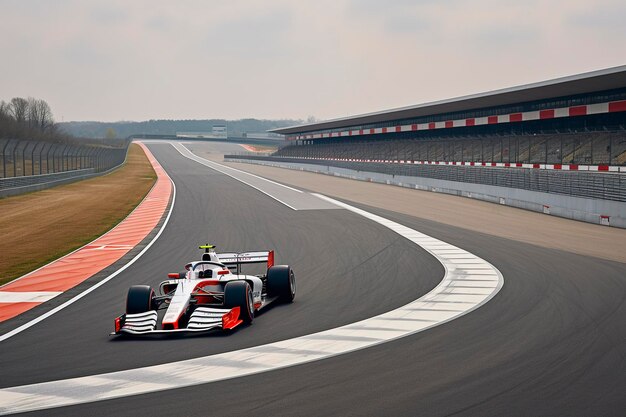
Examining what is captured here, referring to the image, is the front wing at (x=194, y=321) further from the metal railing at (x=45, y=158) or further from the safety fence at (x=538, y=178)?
the metal railing at (x=45, y=158)

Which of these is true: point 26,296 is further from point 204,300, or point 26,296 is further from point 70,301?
point 204,300

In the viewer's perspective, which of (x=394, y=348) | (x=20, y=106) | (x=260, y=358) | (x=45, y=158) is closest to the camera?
(x=260, y=358)

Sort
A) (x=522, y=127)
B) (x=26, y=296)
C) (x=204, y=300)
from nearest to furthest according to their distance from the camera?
1. (x=204, y=300)
2. (x=26, y=296)
3. (x=522, y=127)

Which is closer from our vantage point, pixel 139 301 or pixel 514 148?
pixel 139 301

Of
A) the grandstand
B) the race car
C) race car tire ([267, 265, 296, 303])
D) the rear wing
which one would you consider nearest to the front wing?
the race car

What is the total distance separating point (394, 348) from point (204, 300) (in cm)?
355

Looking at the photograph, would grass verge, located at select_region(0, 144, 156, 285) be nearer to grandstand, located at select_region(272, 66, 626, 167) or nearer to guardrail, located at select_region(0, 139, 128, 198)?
guardrail, located at select_region(0, 139, 128, 198)

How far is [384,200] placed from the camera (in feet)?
129

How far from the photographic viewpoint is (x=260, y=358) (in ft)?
30.8

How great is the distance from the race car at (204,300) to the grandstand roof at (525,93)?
957 inches

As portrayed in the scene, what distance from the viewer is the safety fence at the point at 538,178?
1018 inches

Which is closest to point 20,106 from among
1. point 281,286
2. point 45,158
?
point 45,158

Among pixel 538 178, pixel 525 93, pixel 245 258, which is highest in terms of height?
pixel 525 93

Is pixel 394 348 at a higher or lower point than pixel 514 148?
lower
